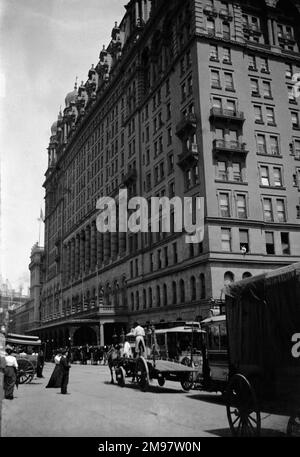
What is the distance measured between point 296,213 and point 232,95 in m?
14.5

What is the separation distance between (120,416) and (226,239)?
113 feet

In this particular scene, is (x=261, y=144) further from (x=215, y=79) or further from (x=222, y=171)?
(x=215, y=79)

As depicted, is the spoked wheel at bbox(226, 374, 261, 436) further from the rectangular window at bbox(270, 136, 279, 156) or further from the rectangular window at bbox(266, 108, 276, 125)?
the rectangular window at bbox(266, 108, 276, 125)

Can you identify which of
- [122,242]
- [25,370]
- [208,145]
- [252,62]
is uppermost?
[252,62]

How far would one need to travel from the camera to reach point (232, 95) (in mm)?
47250

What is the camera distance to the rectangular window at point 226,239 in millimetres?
43156

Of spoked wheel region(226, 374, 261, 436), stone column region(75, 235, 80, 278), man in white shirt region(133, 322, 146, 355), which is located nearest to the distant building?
stone column region(75, 235, 80, 278)

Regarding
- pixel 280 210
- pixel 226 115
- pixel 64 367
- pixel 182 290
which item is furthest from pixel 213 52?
pixel 64 367

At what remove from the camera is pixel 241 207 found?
4494 centimetres

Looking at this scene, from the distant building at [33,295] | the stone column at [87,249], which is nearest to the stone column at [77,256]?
the stone column at [87,249]

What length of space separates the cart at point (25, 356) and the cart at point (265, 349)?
1569cm

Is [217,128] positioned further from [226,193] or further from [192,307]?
[192,307]

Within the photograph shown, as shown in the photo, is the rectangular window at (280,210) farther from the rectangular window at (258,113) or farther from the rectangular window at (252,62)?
the rectangular window at (252,62)
